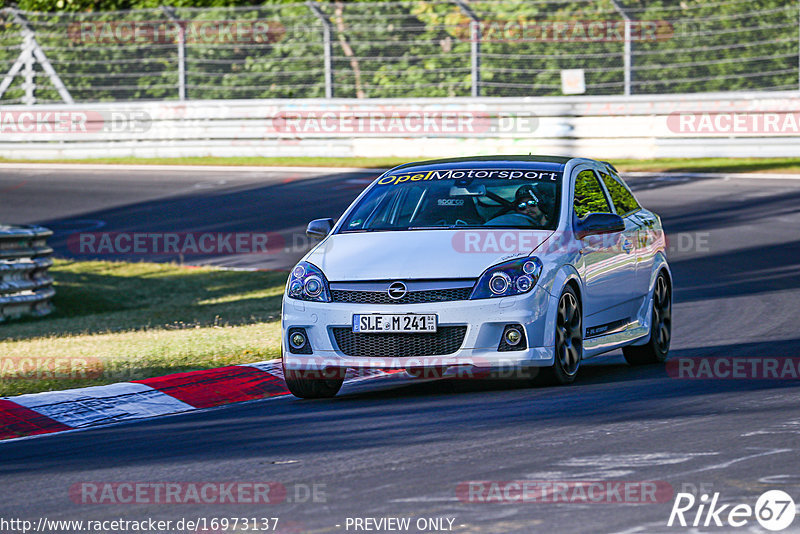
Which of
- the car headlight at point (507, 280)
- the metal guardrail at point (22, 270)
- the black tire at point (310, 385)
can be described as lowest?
the metal guardrail at point (22, 270)

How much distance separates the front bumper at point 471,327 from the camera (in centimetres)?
838

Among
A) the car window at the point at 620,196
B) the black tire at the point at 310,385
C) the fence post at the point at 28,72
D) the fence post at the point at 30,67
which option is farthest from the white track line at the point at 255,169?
the black tire at the point at 310,385

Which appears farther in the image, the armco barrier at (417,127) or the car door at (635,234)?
the armco barrier at (417,127)

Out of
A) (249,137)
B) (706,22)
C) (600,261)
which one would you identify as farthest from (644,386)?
(249,137)

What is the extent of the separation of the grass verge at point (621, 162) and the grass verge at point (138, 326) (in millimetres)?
9905

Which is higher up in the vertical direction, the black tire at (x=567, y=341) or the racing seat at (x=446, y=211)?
the racing seat at (x=446, y=211)

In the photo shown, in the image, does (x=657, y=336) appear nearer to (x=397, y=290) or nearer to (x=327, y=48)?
(x=397, y=290)

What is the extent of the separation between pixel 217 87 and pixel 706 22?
10.8 meters

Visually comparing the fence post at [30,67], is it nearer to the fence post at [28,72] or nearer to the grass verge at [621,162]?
the fence post at [28,72]

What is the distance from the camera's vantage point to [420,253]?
868cm

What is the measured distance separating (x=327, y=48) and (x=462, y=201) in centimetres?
2023

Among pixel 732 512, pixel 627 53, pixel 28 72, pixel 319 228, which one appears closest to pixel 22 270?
pixel 319 228

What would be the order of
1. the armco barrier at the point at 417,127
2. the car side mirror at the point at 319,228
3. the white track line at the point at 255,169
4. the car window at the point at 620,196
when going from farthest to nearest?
the armco barrier at the point at 417,127 → the white track line at the point at 255,169 → the car window at the point at 620,196 → the car side mirror at the point at 319,228

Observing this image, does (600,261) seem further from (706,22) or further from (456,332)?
(706,22)
